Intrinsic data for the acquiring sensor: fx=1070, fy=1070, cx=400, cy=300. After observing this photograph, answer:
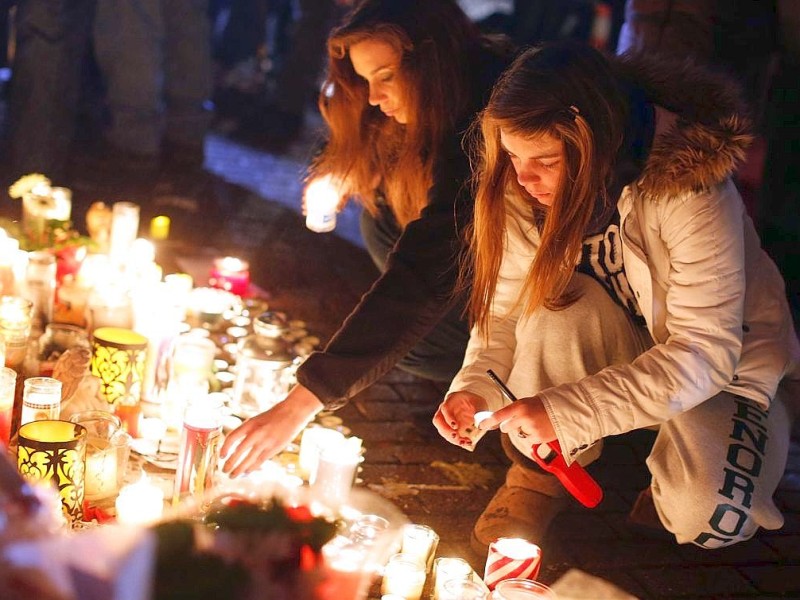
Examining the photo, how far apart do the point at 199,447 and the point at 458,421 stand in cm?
67

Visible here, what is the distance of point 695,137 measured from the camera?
8.71ft

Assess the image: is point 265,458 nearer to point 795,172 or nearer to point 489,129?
point 489,129

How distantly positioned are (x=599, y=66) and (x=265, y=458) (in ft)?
4.15

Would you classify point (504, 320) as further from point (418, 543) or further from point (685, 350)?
point (418, 543)

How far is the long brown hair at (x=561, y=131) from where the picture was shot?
8.34ft

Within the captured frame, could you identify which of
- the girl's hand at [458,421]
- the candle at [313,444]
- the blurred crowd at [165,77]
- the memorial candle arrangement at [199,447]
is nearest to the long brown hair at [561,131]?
the girl's hand at [458,421]

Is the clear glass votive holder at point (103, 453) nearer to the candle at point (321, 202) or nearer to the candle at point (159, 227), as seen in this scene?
the candle at point (321, 202)

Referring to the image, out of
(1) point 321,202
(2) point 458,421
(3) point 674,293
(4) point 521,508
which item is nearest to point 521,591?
(2) point 458,421

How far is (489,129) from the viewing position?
8.87ft

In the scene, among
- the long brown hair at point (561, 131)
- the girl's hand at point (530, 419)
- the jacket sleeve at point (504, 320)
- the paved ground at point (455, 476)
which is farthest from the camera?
the paved ground at point (455, 476)

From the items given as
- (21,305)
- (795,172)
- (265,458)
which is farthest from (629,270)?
(795,172)

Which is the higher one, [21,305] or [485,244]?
[485,244]

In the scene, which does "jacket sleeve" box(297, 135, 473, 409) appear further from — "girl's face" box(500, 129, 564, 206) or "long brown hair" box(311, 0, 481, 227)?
"girl's face" box(500, 129, 564, 206)

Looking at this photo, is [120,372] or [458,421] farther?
[120,372]
